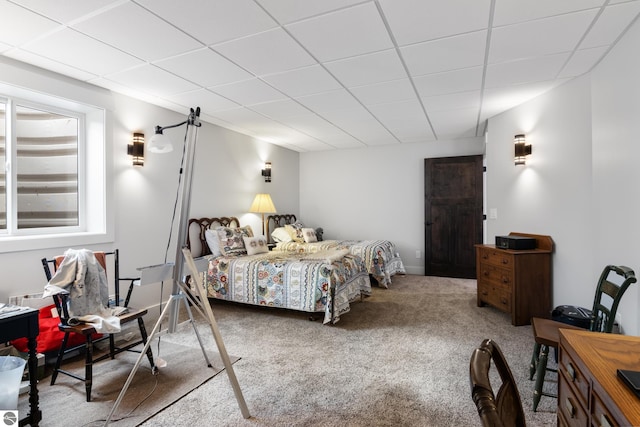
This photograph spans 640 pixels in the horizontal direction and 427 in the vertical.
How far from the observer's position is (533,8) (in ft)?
6.52

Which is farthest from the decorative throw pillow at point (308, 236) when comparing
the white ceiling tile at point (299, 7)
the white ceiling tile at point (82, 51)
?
the white ceiling tile at point (299, 7)

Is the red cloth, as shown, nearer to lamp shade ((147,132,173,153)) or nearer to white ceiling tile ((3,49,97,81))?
lamp shade ((147,132,173,153))

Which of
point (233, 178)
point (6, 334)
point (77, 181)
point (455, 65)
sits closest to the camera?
point (6, 334)

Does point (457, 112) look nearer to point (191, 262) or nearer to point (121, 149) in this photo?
point (191, 262)

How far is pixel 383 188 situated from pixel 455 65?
11.9 feet

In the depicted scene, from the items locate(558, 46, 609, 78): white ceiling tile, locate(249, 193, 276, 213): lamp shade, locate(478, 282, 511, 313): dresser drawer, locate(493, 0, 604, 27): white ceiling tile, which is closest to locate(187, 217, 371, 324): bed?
locate(249, 193, 276, 213): lamp shade

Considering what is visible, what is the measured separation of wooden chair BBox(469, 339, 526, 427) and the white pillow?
384cm

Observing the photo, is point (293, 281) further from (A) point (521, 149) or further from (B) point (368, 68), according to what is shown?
(A) point (521, 149)

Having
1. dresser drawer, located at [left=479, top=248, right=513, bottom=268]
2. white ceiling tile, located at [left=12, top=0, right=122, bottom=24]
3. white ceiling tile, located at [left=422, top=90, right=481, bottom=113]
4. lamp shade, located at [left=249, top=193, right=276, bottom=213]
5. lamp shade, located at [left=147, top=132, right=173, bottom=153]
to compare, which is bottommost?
dresser drawer, located at [left=479, top=248, right=513, bottom=268]

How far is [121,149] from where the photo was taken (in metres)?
3.48

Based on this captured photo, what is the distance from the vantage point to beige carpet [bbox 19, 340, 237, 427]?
192 centimetres

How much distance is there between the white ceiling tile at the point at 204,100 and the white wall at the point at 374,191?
3.18 metres

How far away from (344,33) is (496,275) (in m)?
3.04

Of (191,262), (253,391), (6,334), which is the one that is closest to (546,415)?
(253,391)
